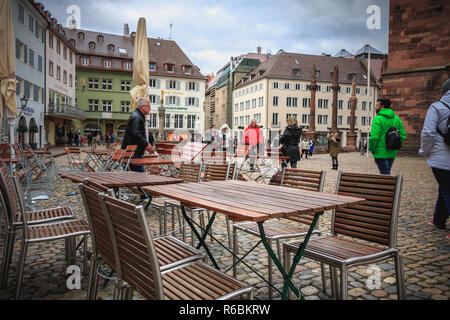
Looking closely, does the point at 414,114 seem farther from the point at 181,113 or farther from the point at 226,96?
the point at 226,96

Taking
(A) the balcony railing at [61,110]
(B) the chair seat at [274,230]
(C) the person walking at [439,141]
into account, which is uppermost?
(A) the balcony railing at [61,110]

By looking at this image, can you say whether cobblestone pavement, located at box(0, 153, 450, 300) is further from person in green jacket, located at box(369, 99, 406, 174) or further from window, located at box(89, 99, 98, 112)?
window, located at box(89, 99, 98, 112)

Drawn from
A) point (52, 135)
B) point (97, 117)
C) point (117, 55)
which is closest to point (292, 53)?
point (117, 55)

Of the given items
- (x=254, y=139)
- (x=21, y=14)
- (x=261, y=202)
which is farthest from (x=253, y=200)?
(x=21, y=14)

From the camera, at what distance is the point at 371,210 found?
2822 millimetres

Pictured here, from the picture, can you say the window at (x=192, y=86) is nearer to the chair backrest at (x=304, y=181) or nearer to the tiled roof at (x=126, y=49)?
the tiled roof at (x=126, y=49)

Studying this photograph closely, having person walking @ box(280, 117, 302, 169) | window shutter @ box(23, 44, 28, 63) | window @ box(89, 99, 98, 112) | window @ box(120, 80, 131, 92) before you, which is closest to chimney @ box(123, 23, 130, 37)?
window @ box(120, 80, 131, 92)

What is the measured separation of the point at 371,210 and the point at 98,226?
6.52 feet

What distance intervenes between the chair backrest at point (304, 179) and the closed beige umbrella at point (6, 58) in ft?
21.0

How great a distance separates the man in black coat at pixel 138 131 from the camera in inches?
276

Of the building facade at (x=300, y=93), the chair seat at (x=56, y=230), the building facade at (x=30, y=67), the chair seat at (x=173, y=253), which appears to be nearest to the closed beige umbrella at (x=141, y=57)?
the chair seat at (x=56, y=230)

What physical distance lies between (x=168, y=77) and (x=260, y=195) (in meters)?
55.4

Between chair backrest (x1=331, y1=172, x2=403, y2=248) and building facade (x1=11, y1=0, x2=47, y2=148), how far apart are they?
86.7 ft

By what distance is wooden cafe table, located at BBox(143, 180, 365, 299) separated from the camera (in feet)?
7.08
